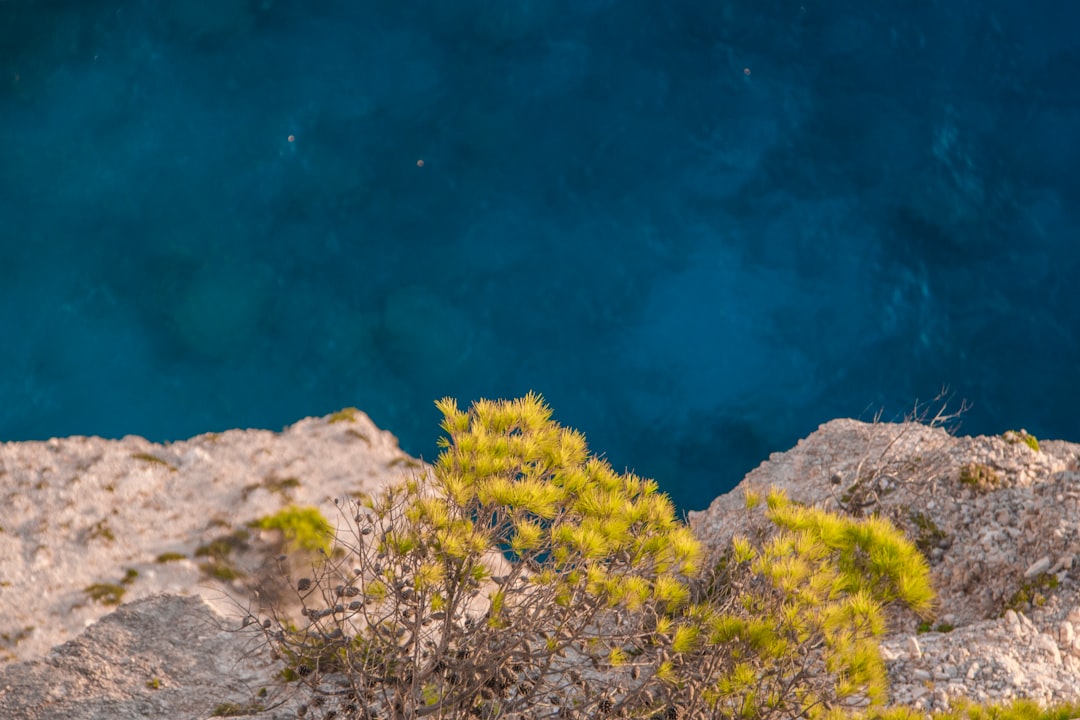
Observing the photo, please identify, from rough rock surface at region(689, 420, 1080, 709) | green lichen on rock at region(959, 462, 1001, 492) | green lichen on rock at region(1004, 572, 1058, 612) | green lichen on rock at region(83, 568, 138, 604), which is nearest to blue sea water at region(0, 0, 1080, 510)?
rough rock surface at region(689, 420, 1080, 709)

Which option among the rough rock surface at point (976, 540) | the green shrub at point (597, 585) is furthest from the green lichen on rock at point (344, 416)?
the green shrub at point (597, 585)

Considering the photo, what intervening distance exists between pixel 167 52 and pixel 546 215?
5.65 meters

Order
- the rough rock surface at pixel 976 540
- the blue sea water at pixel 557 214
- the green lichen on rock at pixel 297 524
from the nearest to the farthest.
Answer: the rough rock surface at pixel 976 540 < the green lichen on rock at pixel 297 524 < the blue sea water at pixel 557 214

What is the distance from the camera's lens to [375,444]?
895 centimetres

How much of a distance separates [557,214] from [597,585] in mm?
9007

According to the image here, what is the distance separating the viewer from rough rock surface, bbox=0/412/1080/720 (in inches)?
233

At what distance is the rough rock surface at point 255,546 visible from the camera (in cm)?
592

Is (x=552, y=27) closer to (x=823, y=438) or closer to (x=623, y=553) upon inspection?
(x=823, y=438)

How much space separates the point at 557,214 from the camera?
12688 mm

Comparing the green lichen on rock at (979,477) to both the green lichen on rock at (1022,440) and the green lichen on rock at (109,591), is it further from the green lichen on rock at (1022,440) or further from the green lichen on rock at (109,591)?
the green lichen on rock at (109,591)

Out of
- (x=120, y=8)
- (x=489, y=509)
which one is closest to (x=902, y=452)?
(x=489, y=509)

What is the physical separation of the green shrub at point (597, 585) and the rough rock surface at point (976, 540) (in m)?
1.47

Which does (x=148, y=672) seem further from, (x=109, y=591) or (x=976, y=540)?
(x=976, y=540)

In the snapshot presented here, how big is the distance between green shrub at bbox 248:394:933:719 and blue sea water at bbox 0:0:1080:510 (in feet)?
22.6
